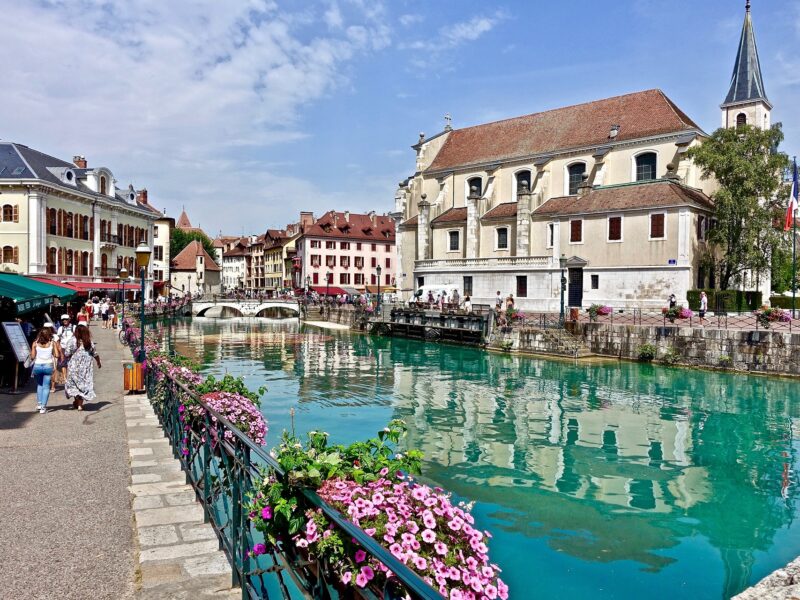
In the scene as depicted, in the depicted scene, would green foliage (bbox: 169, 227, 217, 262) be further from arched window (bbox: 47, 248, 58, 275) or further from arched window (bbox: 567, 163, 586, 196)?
arched window (bbox: 567, 163, 586, 196)

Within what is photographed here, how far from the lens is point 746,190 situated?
118ft

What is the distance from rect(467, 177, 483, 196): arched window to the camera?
54656 mm

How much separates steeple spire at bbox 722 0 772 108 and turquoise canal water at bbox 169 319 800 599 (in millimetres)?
24964

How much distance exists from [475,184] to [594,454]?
142ft

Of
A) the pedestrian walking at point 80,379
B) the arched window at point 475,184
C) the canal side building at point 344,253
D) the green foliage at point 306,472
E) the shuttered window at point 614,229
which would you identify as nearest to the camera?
the green foliage at point 306,472

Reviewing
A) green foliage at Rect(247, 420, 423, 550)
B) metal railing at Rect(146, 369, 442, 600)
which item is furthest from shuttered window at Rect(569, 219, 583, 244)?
green foliage at Rect(247, 420, 423, 550)

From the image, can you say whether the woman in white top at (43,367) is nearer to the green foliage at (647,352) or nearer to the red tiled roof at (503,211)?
the green foliage at (647,352)

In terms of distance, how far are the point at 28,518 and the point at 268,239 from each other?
323 ft

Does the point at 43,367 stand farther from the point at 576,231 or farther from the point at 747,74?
the point at 747,74

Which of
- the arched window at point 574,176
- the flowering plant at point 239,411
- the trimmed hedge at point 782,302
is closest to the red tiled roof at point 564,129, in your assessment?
the arched window at point 574,176

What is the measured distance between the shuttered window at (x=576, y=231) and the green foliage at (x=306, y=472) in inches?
1550

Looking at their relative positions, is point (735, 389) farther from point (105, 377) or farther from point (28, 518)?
point (28, 518)

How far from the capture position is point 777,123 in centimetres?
3609

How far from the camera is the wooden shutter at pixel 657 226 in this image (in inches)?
1458
